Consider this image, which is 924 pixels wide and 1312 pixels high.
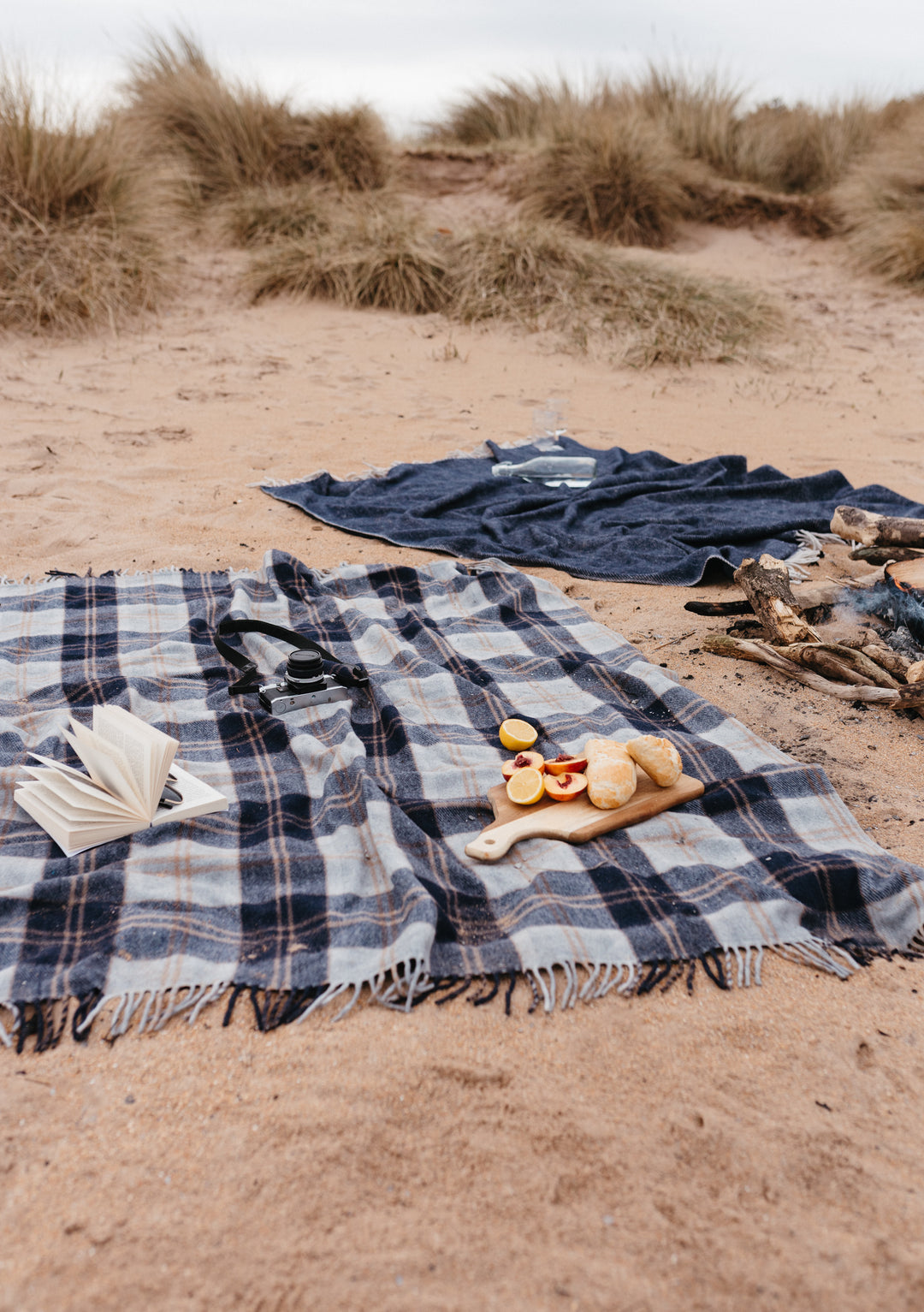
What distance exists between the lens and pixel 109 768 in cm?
206

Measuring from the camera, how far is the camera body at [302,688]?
105 inches

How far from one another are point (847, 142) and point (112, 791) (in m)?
12.2

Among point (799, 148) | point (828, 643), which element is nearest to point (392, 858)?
point (828, 643)

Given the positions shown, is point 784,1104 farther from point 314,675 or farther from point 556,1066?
point 314,675

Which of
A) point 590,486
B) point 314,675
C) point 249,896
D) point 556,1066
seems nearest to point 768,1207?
point 556,1066

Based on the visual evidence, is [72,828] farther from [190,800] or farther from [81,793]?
[190,800]

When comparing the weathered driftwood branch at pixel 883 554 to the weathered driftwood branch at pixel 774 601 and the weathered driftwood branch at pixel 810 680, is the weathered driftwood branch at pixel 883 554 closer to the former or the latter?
the weathered driftwood branch at pixel 774 601

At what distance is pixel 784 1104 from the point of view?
5.09 ft

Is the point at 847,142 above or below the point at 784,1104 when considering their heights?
above

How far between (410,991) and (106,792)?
0.85 meters

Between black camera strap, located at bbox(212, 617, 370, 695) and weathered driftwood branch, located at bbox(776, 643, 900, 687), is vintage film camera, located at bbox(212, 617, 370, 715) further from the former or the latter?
weathered driftwood branch, located at bbox(776, 643, 900, 687)

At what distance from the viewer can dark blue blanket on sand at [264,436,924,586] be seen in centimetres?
402

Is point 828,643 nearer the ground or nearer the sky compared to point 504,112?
nearer the ground

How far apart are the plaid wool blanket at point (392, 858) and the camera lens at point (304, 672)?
0.34ft
